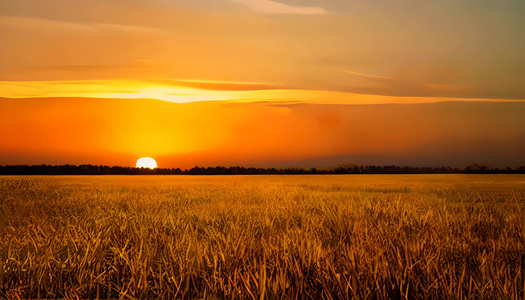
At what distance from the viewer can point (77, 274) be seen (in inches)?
146

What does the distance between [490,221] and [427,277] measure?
134 inches

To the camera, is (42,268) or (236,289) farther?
(42,268)

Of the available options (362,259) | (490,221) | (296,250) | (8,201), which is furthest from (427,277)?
(8,201)

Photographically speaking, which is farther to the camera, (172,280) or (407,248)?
(407,248)

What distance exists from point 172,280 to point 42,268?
3.83 ft

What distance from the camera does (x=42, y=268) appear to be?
12.6ft

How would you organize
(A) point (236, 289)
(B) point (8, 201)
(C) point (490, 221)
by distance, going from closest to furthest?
(A) point (236, 289), (C) point (490, 221), (B) point (8, 201)

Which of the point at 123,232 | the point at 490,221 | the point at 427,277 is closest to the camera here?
the point at 427,277

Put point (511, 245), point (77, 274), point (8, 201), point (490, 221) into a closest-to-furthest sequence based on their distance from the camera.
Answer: point (77, 274), point (511, 245), point (490, 221), point (8, 201)

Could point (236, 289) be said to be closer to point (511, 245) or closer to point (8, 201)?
point (511, 245)

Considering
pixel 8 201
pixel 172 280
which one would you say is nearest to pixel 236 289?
pixel 172 280

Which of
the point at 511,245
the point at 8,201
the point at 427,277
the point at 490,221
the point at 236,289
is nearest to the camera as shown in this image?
the point at 236,289

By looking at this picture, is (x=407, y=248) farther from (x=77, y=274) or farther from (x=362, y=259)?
(x=77, y=274)

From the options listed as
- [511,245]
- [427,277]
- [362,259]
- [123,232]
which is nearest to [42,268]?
[123,232]
